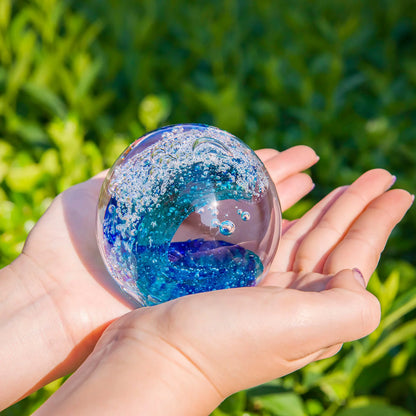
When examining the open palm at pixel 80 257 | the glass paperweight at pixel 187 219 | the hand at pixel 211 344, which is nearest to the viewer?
the hand at pixel 211 344

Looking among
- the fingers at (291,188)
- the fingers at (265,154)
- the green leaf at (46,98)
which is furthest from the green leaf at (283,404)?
the green leaf at (46,98)

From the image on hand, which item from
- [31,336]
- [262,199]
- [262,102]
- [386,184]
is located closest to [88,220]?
[31,336]

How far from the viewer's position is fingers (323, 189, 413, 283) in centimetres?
180

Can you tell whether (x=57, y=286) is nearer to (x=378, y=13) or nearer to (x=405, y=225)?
(x=405, y=225)

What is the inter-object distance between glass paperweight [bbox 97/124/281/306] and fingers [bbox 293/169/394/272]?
15cm

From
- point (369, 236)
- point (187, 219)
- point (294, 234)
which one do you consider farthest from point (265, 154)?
point (187, 219)

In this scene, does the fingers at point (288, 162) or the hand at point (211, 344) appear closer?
the hand at point (211, 344)

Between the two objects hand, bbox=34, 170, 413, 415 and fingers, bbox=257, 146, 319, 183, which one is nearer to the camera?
hand, bbox=34, 170, 413, 415

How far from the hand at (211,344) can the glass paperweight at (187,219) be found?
0.64ft

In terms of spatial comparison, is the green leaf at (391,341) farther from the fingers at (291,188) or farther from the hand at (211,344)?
the hand at (211,344)

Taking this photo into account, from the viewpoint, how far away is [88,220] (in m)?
2.34

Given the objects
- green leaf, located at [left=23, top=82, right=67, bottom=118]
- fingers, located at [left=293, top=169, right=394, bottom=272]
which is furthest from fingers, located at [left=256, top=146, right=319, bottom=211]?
green leaf, located at [left=23, top=82, right=67, bottom=118]

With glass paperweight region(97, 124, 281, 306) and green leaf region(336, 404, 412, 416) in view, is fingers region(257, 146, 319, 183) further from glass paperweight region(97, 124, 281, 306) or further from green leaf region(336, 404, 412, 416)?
green leaf region(336, 404, 412, 416)

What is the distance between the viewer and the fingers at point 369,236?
5.92ft
